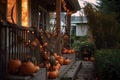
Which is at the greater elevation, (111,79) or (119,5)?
(119,5)

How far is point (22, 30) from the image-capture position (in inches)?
227

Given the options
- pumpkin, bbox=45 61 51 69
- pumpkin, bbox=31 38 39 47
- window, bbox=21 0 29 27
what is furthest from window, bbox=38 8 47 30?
pumpkin, bbox=31 38 39 47

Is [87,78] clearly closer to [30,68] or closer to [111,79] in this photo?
[111,79]

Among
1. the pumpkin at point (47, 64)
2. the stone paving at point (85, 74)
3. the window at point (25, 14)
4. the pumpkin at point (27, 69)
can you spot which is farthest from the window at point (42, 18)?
the pumpkin at point (27, 69)

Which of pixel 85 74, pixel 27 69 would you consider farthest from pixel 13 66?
pixel 85 74

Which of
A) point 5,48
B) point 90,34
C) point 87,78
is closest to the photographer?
point 5,48

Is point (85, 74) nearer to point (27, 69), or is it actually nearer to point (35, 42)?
point (35, 42)

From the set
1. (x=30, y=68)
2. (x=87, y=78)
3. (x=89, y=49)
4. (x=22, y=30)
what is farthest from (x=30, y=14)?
(x=89, y=49)

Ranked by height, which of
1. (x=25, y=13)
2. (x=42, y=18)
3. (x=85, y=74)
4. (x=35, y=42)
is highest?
(x=25, y=13)

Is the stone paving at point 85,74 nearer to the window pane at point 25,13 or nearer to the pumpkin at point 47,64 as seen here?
the window pane at point 25,13

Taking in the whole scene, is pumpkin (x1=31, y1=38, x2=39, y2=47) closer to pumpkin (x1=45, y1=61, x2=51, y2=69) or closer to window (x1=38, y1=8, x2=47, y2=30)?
pumpkin (x1=45, y1=61, x2=51, y2=69)

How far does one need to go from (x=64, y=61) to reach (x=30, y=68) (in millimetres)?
5806

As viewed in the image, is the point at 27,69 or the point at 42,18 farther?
the point at 42,18

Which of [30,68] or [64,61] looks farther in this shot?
[64,61]
